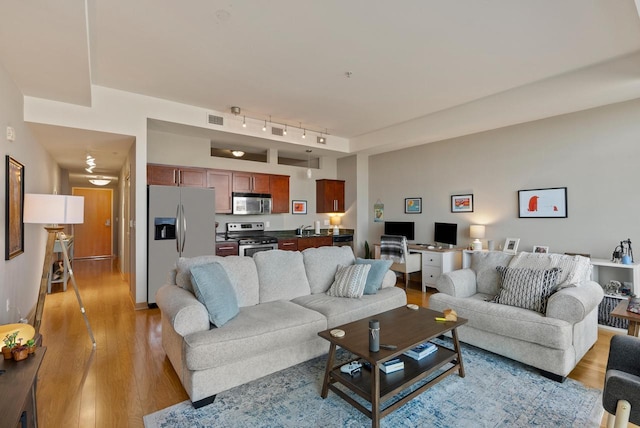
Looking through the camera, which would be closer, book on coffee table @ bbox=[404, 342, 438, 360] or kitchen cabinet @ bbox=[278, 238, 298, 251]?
book on coffee table @ bbox=[404, 342, 438, 360]

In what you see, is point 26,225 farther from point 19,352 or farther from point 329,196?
point 329,196

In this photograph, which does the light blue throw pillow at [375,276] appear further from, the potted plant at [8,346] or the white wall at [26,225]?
the white wall at [26,225]

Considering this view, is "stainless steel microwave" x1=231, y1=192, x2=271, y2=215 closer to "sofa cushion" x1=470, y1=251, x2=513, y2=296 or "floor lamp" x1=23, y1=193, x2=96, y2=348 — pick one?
"floor lamp" x1=23, y1=193, x2=96, y2=348

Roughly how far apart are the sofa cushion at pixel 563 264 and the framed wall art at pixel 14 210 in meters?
4.86

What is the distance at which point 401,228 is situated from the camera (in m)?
6.28

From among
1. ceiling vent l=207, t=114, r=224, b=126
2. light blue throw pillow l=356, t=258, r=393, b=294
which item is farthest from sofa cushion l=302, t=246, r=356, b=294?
ceiling vent l=207, t=114, r=224, b=126

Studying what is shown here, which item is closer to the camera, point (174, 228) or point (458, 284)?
point (458, 284)

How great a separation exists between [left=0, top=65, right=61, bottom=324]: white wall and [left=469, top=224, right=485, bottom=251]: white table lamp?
5637mm

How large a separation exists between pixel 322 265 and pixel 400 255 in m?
2.35

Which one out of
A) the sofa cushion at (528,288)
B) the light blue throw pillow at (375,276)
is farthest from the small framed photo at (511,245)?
the light blue throw pillow at (375,276)

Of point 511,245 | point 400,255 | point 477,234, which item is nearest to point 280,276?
point 400,255

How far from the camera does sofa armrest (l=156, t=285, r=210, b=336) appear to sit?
2188mm

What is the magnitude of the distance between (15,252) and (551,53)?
5691 mm

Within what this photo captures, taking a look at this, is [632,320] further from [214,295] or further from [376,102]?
[376,102]
